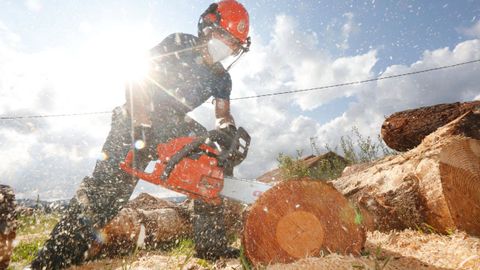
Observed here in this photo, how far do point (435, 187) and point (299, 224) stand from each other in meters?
1.52

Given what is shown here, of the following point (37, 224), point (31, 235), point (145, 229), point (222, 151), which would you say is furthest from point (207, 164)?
point (37, 224)

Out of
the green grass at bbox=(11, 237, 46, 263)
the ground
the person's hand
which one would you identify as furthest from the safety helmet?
the green grass at bbox=(11, 237, 46, 263)

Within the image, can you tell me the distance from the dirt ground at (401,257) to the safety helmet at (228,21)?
2.38m

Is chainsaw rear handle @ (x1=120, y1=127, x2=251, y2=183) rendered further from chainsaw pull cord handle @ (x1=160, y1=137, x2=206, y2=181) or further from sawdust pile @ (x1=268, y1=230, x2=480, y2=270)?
sawdust pile @ (x1=268, y1=230, x2=480, y2=270)

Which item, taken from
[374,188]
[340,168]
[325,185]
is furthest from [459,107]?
[340,168]

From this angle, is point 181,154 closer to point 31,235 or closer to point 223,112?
point 223,112

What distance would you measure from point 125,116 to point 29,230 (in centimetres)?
485

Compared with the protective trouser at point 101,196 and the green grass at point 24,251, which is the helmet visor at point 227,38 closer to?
the protective trouser at point 101,196

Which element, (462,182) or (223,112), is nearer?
(462,182)

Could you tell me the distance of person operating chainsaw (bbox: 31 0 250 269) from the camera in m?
2.86

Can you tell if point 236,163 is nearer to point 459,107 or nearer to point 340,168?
point 459,107

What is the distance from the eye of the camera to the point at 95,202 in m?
2.90

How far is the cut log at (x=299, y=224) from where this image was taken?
204cm

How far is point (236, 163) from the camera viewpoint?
8.89ft
